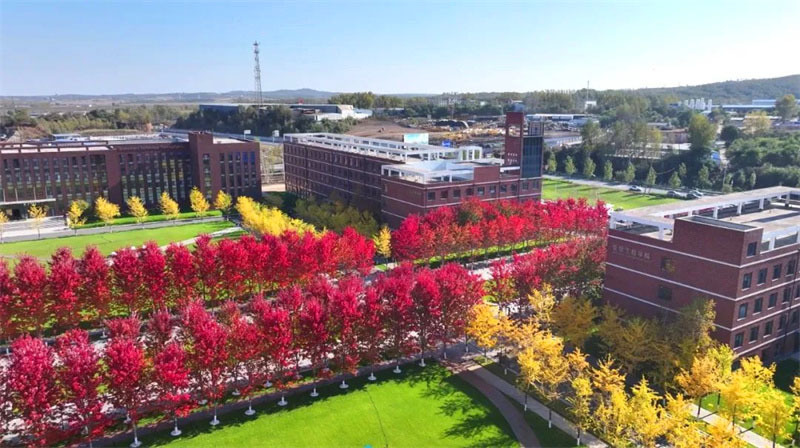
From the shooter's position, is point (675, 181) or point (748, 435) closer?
point (748, 435)

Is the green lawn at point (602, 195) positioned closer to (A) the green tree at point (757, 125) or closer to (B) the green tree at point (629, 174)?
(B) the green tree at point (629, 174)

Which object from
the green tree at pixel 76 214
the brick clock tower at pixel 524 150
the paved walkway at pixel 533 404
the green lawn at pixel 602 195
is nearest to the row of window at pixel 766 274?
the paved walkway at pixel 533 404

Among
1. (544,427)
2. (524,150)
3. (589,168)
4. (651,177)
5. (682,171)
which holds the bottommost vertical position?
(544,427)

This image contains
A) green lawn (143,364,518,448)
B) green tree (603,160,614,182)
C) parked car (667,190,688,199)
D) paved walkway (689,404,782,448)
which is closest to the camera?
paved walkway (689,404,782,448)

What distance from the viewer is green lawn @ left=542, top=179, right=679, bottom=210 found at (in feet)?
272

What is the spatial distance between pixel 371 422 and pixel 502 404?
6.84 metres

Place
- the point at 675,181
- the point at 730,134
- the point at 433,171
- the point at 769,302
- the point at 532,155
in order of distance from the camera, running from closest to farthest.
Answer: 1. the point at 769,302
2. the point at 433,171
3. the point at 532,155
4. the point at 675,181
5. the point at 730,134

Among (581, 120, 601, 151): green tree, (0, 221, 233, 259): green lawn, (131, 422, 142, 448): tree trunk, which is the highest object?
(581, 120, 601, 151): green tree

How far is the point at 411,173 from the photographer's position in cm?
5981

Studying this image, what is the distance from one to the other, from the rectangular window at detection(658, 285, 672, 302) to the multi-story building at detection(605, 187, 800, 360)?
5 cm

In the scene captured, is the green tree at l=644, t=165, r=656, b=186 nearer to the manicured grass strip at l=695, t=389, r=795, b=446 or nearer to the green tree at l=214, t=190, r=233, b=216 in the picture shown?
the green tree at l=214, t=190, r=233, b=216

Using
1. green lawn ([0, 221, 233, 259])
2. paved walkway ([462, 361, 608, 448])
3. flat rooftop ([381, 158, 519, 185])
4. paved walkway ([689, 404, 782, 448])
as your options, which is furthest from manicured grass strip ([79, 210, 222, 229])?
paved walkway ([689, 404, 782, 448])

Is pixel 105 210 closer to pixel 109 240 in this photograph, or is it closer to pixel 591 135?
pixel 109 240

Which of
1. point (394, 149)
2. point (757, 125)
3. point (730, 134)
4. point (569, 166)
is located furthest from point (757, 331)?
point (757, 125)
